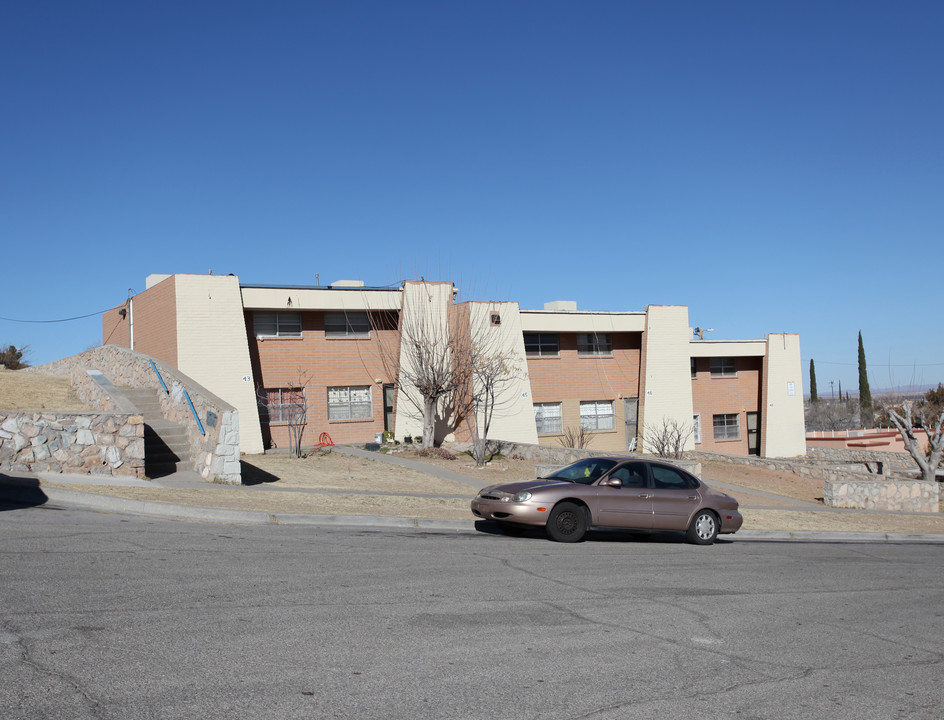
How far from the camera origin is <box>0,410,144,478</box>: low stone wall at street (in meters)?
14.9

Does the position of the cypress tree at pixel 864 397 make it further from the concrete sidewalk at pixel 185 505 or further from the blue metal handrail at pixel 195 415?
the blue metal handrail at pixel 195 415

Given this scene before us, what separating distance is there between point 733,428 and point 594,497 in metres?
29.7

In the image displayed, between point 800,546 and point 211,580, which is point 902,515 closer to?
point 800,546

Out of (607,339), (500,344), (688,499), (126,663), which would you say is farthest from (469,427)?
(126,663)

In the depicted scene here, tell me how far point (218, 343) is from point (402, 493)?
12.7 meters

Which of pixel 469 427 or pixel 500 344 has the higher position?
pixel 500 344

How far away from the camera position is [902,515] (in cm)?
2303

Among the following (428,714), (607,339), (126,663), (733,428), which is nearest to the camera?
(428,714)

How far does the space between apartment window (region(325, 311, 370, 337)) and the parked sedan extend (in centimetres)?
1820

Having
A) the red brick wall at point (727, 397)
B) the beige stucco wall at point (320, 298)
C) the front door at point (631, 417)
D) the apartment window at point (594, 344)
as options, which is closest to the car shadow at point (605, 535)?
the beige stucco wall at point (320, 298)

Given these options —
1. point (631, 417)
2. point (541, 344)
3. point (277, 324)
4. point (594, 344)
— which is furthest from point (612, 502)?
point (631, 417)

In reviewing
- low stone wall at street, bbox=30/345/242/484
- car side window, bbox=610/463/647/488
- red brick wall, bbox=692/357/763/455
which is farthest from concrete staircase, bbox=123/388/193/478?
red brick wall, bbox=692/357/763/455

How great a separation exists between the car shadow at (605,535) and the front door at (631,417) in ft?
70.4

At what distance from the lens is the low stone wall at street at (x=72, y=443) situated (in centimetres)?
1491
